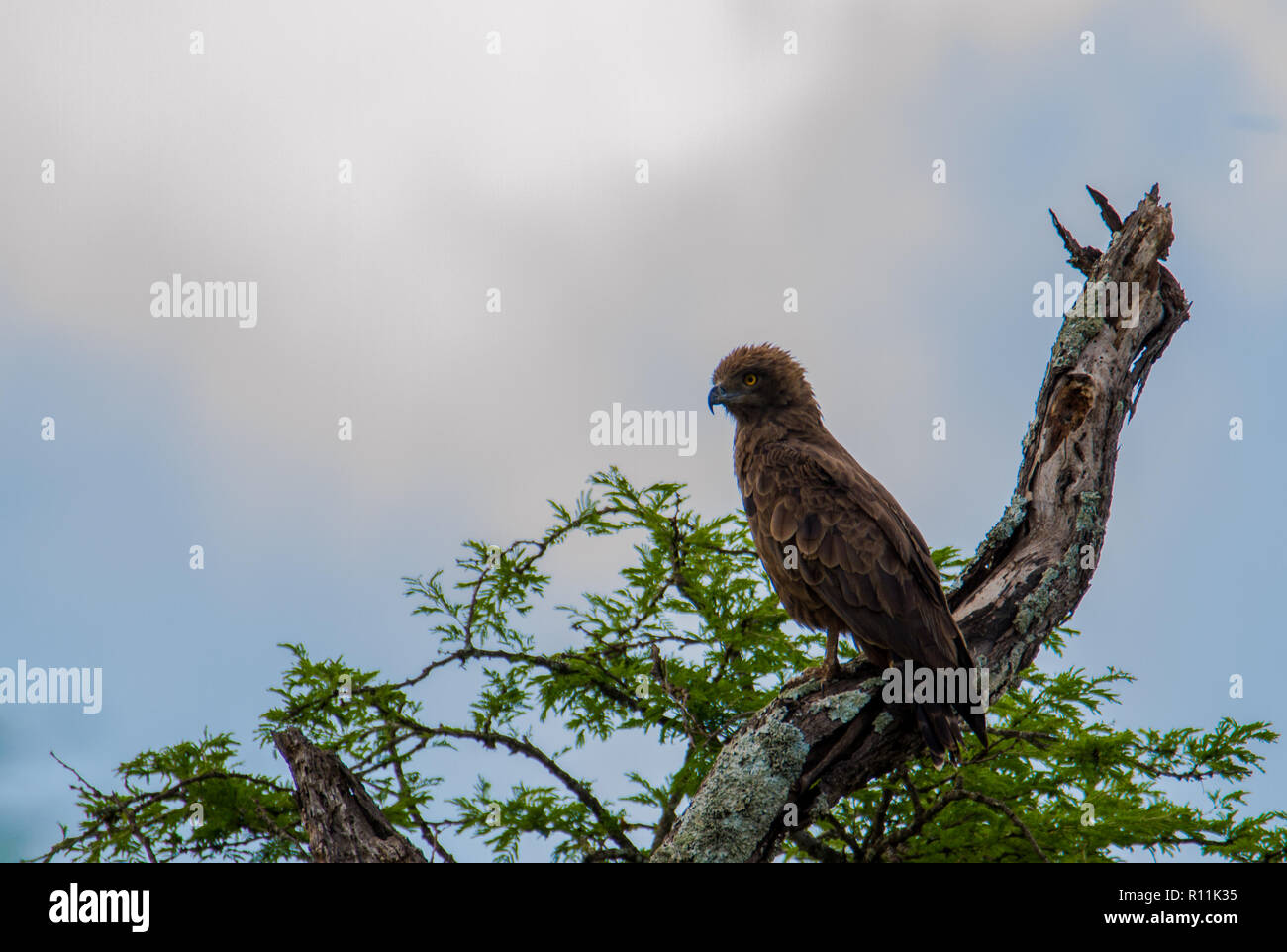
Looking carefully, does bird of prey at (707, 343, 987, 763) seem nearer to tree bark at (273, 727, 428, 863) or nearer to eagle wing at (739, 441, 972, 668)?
eagle wing at (739, 441, 972, 668)

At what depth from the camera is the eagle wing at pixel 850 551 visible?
17.4ft

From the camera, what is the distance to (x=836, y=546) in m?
5.62

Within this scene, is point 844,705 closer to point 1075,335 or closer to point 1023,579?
point 1023,579

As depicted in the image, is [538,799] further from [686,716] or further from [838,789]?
[838,789]

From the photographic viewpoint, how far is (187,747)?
6762mm

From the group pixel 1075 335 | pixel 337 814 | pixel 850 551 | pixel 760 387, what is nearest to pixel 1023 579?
pixel 850 551

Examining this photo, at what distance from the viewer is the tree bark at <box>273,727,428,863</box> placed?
4980mm

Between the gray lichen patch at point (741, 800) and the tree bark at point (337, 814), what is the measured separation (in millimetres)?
1389

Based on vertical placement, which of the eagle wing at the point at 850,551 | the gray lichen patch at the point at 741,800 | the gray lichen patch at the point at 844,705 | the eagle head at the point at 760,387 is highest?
the eagle head at the point at 760,387

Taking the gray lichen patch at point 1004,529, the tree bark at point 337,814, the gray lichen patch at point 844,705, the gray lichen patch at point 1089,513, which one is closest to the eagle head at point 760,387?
the gray lichen patch at point 1004,529

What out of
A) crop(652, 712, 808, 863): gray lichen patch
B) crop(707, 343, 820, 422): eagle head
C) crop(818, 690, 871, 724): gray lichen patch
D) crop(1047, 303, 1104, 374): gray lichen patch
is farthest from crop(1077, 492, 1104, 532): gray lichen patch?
crop(652, 712, 808, 863): gray lichen patch

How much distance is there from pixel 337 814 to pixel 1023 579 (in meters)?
4.13

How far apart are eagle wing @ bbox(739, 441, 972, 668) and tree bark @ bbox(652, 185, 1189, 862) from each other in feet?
1.02

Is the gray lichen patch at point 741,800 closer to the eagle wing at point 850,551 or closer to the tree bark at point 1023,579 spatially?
the tree bark at point 1023,579
